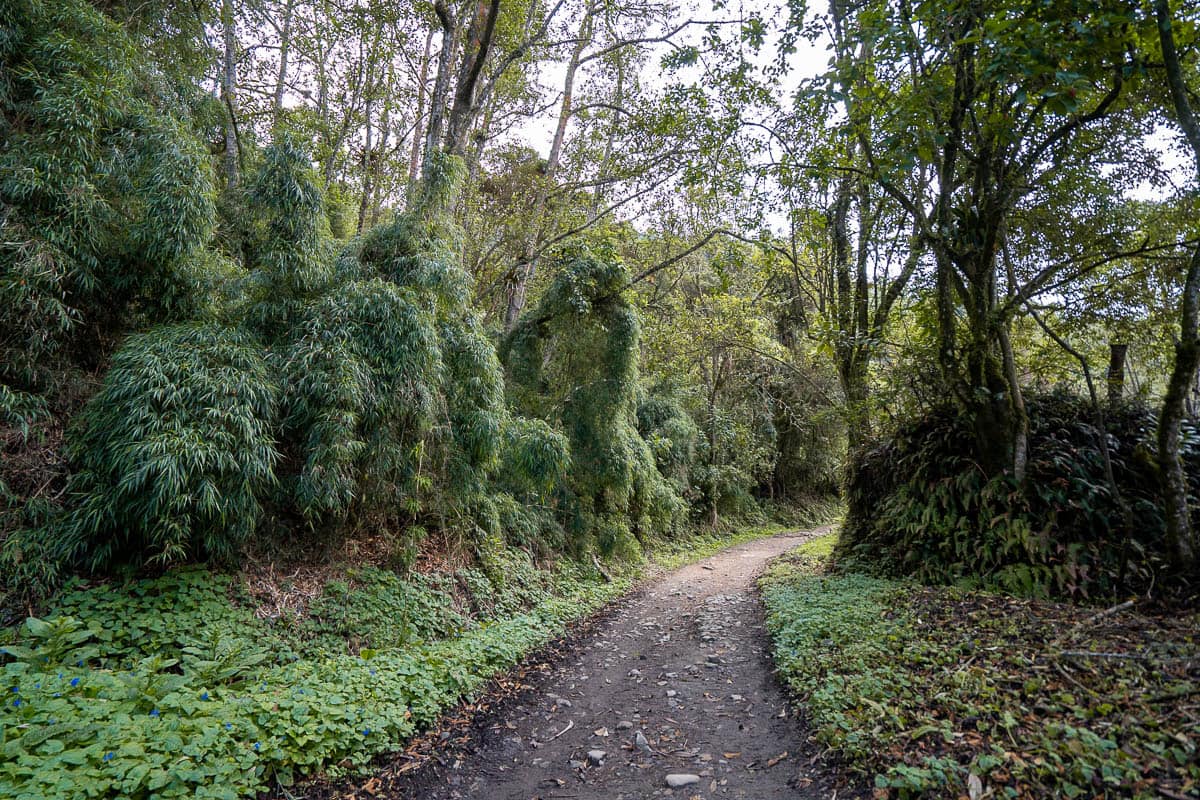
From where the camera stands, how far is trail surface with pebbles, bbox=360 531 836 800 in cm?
339

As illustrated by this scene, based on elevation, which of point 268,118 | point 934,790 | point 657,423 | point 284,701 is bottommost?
point 284,701

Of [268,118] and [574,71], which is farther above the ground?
[574,71]

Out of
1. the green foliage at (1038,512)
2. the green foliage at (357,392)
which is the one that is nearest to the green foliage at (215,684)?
the green foliage at (357,392)

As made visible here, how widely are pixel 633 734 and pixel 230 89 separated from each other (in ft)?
33.7

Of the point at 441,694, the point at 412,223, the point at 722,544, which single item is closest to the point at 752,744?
the point at 441,694

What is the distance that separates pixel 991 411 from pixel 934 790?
194 inches

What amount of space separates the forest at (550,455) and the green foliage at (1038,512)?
5cm

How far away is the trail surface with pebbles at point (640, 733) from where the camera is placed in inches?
134

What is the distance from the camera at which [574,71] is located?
12.0 m

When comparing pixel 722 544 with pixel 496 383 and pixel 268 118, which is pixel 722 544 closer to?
pixel 496 383

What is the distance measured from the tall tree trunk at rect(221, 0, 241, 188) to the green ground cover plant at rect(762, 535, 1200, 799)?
9.19 meters

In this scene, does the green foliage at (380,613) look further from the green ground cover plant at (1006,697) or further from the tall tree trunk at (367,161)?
the tall tree trunk at (367,161)

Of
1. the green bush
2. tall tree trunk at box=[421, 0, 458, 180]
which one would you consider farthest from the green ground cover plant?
tall tree trunk at box=[421, 0, 458, 180]

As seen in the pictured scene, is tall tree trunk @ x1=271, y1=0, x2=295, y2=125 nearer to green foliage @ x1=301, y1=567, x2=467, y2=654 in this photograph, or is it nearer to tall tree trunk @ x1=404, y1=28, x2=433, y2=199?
tall tree trunk @ x1=404, y1=28, x2=433, y2=199
